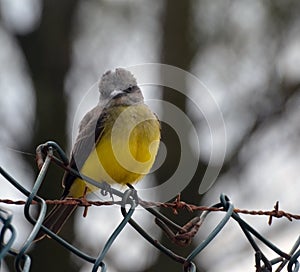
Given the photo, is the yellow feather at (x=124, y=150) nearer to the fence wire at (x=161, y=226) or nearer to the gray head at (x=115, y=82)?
the gray head at (x=115, y=82)

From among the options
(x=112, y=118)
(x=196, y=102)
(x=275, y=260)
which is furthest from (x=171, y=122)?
(x=275, y=260)

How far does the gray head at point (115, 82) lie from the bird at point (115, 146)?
6.6 inches

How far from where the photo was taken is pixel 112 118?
4141 millimetres

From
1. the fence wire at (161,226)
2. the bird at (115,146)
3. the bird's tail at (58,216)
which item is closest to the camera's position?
the fence wire at (161,226)

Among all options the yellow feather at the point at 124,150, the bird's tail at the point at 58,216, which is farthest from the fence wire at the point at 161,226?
the yellow feather at the point at 124,150

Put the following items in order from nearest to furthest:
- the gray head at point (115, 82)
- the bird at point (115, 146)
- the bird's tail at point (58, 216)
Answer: the bird's tail at point (58, 216) < the bird at point (115, 146) < the gray head at point (115, 82)

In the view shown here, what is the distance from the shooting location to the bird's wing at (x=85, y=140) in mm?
3928

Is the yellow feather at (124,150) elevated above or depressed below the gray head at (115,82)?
below

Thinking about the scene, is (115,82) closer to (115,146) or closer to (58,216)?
(115,146)

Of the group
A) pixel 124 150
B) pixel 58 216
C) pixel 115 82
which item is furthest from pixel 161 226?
pixel 115 82

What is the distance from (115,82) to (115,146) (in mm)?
680

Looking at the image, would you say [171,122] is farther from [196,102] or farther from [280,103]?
[280,103]

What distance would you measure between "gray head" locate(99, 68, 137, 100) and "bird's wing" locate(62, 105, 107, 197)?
0.18 meters

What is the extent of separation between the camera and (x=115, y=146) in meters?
3.96
